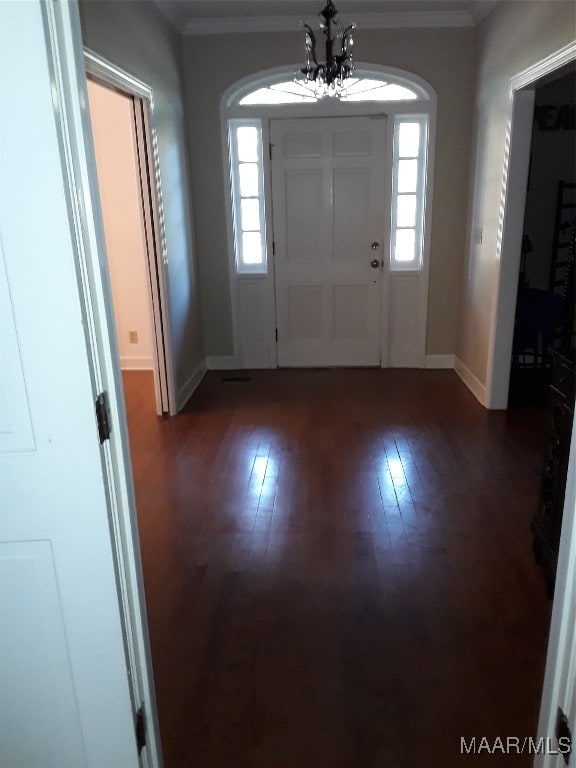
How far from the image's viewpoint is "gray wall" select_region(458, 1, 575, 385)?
10.7 ft

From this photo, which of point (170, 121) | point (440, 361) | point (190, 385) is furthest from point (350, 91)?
point (190, 385)

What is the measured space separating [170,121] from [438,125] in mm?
2163

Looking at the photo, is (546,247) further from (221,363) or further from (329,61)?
(221,363)

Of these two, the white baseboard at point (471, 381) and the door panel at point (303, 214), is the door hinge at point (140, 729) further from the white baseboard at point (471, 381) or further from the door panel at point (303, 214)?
the door panel at point (303, 214)

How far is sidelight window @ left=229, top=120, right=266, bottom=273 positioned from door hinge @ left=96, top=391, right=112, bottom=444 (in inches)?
162

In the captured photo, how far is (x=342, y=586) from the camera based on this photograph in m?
2.31

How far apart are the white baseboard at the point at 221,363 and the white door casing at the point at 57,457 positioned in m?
4.06

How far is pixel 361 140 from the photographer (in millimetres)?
4715

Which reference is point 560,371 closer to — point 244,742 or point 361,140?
point 244,742

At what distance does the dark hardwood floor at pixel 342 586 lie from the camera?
5.60ft

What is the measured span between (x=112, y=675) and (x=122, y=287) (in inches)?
171

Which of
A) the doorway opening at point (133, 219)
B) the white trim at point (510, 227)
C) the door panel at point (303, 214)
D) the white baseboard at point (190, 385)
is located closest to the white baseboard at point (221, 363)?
the white baseboard at point (190, 385)

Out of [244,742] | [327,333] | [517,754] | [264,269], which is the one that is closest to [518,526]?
[517,754]

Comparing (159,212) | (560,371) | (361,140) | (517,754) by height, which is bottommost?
(517,754)
